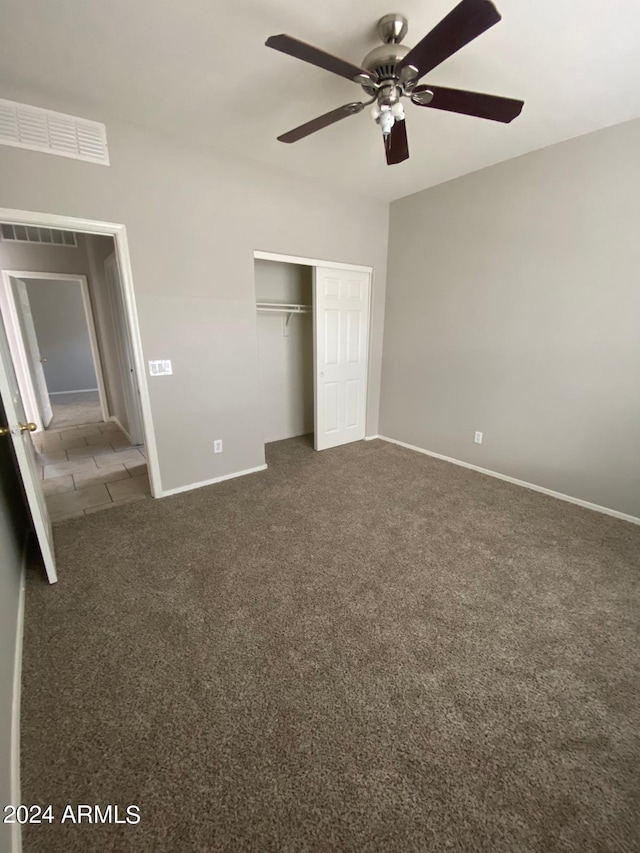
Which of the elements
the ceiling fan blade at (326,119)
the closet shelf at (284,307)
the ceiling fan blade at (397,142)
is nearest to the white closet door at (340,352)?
the closet shelf at (284,307)

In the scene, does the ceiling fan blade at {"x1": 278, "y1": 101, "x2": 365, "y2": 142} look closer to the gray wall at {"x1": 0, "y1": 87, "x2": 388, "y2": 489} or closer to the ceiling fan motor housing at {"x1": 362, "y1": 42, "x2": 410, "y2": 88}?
the ceiling fan motor housing at {"x1": 362, "y1": 42, "x2": 410, "y2": 88}

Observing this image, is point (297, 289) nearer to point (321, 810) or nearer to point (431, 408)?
point (431, 408)

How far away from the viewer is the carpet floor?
5.54 metres

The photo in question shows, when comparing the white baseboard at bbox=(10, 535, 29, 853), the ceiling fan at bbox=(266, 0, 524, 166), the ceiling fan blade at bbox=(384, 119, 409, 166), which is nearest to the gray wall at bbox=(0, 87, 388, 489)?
the ceiling fan at bbox=(266, 0, 524, 166)

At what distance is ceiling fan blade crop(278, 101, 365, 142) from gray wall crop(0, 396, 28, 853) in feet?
7.37

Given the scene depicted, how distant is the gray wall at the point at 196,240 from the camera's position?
2.35 metres

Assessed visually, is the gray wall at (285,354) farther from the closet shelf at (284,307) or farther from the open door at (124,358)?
the open door at (124,358)

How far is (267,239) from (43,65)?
1658 millimetres

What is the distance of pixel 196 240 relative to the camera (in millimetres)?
2803

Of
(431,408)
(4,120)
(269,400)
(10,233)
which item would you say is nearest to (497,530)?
(431,408)

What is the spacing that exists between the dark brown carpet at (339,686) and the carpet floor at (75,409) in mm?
3673

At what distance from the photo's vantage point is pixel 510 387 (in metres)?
3.20

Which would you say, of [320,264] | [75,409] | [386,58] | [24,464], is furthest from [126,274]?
[75,409]

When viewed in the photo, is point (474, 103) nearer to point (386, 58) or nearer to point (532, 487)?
point (386, 58)
